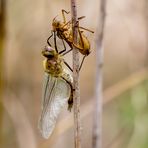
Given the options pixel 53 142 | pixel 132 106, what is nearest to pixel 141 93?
pixel 132 106

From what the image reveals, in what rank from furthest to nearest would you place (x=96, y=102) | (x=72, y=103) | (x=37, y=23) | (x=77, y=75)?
(x=37, y=23) < (x=96, y=102) < (x=72, y=103) < (x=77, y=75)

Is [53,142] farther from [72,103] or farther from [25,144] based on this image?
[72,103]

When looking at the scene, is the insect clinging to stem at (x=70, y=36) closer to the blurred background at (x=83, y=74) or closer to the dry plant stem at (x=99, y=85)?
the dry plant stem at (x=99, y=85)

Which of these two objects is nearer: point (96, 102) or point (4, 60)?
point (96, 102)

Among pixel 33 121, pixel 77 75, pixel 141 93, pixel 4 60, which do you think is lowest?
pixel 33 121

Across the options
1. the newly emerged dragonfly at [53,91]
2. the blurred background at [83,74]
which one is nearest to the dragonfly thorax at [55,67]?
the newly emerged dragonfly at [53,91]

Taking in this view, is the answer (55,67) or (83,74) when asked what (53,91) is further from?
(83,74)

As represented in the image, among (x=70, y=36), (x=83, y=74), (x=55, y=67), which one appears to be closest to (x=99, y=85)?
(x=55, y=67)

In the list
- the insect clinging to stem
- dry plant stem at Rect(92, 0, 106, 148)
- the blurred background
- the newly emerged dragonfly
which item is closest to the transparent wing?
the newly emerged dragonfly
